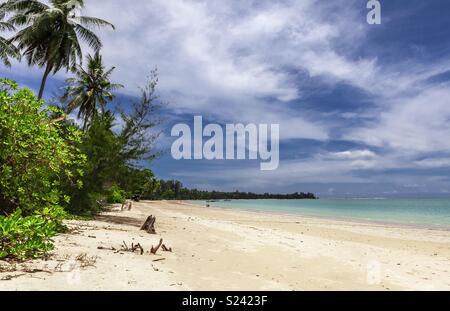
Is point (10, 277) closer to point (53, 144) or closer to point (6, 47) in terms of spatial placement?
point (53, 144)

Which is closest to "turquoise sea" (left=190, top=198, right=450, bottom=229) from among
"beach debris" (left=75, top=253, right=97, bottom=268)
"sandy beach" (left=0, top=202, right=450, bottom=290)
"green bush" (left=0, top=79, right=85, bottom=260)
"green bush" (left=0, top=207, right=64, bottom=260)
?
"sandy beach" (left=0, top=202, right=450, bottom=290)

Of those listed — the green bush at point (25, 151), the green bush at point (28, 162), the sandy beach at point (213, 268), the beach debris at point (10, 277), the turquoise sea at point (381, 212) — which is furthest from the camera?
the turquoise sea at point (381, 212)

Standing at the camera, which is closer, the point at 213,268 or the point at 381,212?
the point at 213,268

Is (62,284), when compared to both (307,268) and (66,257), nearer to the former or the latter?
(66,257)

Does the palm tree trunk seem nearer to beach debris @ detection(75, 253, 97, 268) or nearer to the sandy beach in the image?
the sandy beach

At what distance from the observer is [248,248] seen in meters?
11.3

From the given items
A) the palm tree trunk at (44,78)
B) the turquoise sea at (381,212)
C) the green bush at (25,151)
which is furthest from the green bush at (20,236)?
the turquoise sea at (381,212)

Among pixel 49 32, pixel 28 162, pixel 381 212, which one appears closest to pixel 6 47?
pixel 49 32

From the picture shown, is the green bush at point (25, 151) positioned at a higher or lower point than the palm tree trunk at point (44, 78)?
lower

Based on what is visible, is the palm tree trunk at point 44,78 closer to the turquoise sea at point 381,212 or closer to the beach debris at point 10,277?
the beach debris at point 10,277

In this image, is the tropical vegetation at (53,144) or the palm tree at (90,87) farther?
the palm tree at (90,87)

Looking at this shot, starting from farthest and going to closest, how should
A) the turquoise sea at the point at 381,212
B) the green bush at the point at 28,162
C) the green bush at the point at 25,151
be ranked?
the turquoise sea at the point at 381,212, the green bush at the point at 25,151, the green bush at the point at 28,162

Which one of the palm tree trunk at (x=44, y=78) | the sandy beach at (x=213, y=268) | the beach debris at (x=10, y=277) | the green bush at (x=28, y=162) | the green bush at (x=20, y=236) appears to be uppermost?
the palm tree trunk at (x=44, y=78)

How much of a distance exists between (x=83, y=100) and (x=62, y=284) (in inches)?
1294
